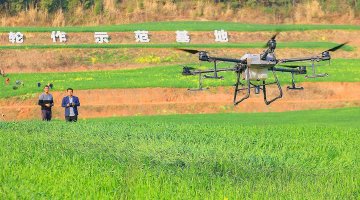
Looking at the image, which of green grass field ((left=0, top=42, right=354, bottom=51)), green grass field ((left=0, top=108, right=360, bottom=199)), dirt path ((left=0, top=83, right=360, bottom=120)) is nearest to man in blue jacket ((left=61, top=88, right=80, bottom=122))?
green grass field ((left=0, top=108, right=360, bottom=199))

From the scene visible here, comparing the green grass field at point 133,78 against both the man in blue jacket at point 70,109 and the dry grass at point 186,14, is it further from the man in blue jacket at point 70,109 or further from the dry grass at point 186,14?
the dry grass at point 186,14

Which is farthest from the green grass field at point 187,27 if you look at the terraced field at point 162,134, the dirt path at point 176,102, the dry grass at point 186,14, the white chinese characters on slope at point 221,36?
the dirt path at point 176,102

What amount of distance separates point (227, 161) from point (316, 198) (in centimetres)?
474

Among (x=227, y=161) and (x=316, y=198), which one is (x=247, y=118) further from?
(x=316, y=198)

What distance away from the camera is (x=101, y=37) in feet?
253

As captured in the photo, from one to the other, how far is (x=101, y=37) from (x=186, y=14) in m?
18.8

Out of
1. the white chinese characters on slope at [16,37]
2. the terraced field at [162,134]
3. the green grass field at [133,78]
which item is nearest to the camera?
the terraced field at [162,134]

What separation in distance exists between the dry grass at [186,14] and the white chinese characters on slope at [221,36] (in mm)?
13470

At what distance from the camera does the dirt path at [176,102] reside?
52.8 metres

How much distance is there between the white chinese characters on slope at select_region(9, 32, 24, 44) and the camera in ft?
245

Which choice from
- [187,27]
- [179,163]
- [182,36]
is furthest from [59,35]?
[179,163]

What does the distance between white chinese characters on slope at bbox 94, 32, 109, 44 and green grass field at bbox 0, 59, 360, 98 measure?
9.09m

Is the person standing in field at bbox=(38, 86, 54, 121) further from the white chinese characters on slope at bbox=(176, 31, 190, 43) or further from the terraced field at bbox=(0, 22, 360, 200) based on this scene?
the white chinese characters on slope at bbox=(176, 31, 190, 43)

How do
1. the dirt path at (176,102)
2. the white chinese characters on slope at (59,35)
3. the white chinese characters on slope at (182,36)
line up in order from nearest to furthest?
1. the dirt path at (176,102)
2. the white chinese characters on slope at (59,35)
3. the white chinese characters on slope at (182,36)
